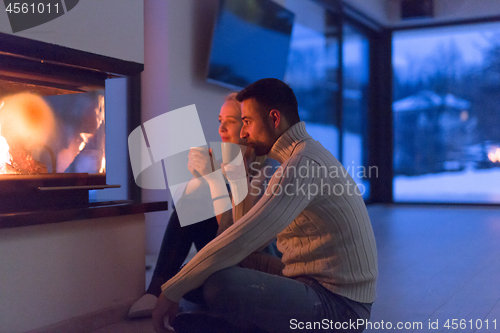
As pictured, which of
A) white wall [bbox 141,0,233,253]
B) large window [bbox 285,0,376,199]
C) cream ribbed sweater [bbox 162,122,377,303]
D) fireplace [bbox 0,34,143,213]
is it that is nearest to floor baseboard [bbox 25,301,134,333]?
fireplace [bbox 0,34,143,213]

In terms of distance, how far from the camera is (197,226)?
5.99 feet

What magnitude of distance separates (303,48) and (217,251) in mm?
4108

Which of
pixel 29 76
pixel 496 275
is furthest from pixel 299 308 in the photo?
pixel 496 275

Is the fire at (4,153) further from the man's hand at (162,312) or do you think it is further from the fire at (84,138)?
the man's hand at (162,312)

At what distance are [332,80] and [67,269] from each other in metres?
4.63

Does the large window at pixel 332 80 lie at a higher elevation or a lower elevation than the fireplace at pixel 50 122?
higher

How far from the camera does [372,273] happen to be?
44.8 inches

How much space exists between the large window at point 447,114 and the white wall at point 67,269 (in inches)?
218

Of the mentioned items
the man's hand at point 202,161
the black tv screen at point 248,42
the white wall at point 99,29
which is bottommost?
the man's hand at point 202,161

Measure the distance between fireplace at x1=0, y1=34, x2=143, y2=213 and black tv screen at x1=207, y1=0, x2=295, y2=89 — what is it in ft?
5.35

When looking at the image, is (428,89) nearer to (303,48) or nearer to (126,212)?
(303,48)

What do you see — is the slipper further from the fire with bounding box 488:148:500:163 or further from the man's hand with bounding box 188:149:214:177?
the fire with bounding box 488:148:500:163

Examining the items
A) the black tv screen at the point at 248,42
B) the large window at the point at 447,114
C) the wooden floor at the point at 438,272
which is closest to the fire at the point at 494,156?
the large window at the point at 447,114

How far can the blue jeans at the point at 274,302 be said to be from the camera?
3.43 feet
